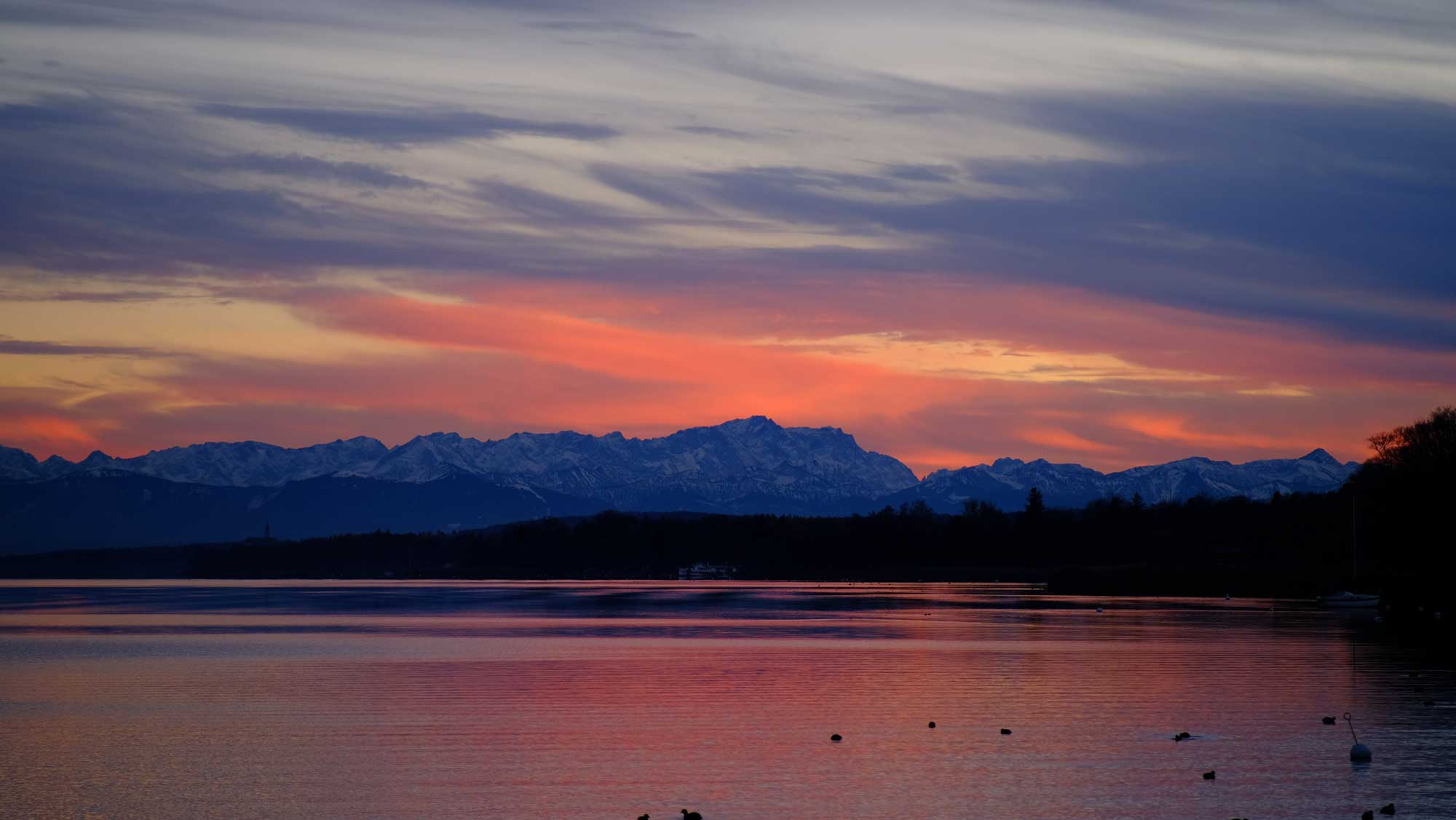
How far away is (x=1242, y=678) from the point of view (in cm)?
6053

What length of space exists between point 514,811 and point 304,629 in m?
78.3

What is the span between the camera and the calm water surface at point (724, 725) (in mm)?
34062

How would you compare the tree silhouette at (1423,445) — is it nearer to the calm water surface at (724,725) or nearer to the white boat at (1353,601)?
the white boat at (1353,601)

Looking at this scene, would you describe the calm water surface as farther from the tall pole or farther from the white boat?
the tall pole

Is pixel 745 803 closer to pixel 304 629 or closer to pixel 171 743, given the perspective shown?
pixel 171 743

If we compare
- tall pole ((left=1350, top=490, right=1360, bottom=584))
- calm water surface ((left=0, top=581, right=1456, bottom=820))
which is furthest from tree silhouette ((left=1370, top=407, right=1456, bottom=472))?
calm water surface ((left=0, top=581, right=1456, bottom=820))

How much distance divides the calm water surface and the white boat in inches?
1261

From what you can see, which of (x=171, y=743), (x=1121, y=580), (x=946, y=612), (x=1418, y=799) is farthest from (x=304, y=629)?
(x=1121, y=580)

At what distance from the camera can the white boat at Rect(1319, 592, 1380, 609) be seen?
12344cm

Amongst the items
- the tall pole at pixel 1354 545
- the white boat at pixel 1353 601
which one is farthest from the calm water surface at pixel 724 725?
the tall pole at pixel 1354 545

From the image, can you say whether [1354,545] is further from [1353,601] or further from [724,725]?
[724,725]

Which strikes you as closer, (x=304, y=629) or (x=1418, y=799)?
(x=1418, y=799)

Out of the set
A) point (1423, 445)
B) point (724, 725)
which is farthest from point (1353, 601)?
point (724, 725)

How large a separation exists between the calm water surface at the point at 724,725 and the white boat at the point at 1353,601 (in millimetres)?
32036
